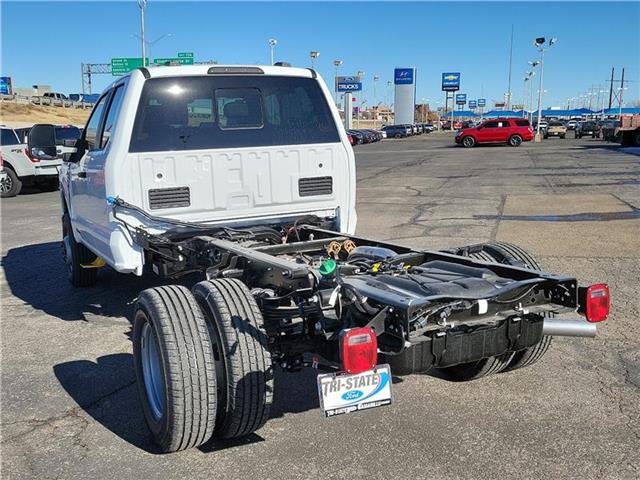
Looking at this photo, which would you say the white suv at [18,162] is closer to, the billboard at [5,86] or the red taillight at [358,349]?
the red taillight at [358,349]

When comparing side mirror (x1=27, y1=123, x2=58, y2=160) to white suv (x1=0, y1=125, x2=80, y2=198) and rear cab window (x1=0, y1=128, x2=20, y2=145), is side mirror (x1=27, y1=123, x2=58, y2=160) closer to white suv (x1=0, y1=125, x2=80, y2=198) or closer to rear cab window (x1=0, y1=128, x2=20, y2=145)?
white suv (x1=0, y1=125, x2=80, y2=198)

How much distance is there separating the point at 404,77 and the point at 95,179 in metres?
95.6

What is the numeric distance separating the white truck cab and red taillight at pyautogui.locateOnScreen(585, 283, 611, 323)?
9.54ft

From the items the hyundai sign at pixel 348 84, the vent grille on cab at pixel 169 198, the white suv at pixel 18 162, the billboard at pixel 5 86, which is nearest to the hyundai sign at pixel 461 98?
the hyundai sign at pixel 348 84

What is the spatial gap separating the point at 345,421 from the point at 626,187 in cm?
1458

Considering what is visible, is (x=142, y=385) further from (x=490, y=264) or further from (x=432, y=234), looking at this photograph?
(x=432, y=234)

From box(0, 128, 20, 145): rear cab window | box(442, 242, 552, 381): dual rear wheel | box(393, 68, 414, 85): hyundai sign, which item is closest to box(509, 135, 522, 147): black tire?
box(0, 128, 20, 145): rear cab window

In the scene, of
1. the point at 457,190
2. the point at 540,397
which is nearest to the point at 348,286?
the point at 540,397

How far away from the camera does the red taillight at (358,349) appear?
2.87 metres

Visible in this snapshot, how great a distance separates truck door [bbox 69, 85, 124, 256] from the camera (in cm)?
538

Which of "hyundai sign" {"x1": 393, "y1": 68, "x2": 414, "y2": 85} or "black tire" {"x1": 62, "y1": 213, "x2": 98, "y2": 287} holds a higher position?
"hyundai sign" {"x1": 393, "y1": 68, "x2": 414, "y2": 85}

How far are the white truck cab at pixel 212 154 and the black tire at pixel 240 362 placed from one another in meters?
1.96

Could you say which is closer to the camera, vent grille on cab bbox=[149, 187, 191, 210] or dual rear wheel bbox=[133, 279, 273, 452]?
dual rear wheel bbox=[133, 279, 273, 452]

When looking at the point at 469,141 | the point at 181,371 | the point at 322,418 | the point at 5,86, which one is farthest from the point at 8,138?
the point at 5,86
